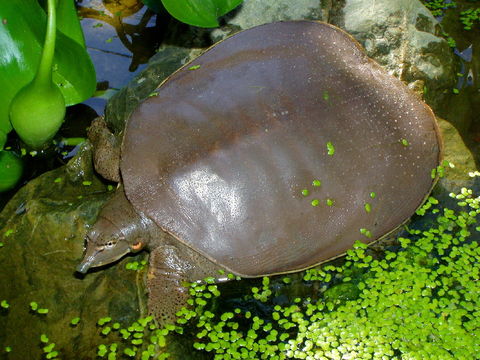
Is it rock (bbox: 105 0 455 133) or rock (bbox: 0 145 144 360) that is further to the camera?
rock (bbox: 105 0 455 133)

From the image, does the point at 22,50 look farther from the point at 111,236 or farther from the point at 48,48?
the point at 111,236

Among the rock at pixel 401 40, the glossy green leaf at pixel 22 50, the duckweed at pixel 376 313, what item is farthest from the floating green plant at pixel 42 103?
the rock at pixel 401 40

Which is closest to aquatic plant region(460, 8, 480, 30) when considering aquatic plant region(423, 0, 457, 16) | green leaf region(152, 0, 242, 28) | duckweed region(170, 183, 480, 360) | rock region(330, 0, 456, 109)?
aquatic plant region(423, 0, 457, 16)

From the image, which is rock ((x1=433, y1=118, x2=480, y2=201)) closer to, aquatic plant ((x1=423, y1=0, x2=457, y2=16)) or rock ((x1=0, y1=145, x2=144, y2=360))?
aquatic plant ((x1=423, y1=0, x2=457, y2=16))

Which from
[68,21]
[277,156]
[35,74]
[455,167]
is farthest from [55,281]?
[455,167]

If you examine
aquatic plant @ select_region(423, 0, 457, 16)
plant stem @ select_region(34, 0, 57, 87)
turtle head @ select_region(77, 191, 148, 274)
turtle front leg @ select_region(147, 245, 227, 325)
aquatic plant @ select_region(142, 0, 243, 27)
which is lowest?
aquatic plant @ select_region(423, 0, 457, 16)

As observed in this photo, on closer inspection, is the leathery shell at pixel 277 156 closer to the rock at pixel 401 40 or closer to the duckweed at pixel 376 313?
the duckweed at pixel 376 313

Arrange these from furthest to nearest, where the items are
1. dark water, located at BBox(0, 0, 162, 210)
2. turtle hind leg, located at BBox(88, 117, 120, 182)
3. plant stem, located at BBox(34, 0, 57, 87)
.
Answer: dark water, located at BBox(0, 0, 162, 210), turtle hind leg, located at BBox(88, 117, 120, 182), plant stem, located at BBox(34, 0, 57, 87)
